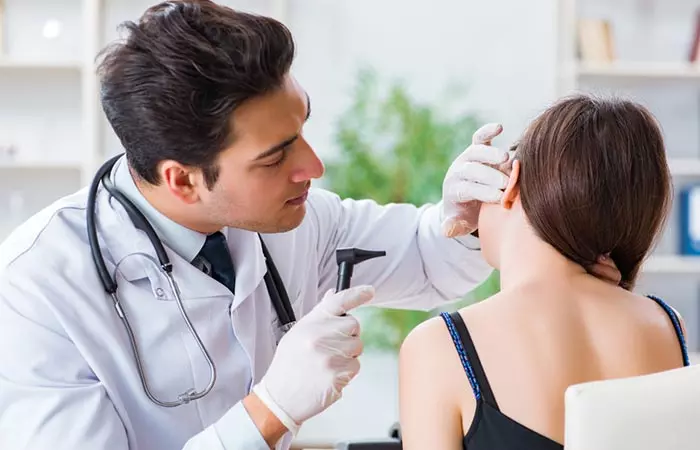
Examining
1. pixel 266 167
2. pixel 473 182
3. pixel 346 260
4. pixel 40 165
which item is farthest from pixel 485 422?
pixel 40 165

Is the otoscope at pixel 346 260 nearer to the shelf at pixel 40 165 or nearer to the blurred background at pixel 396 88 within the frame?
the blurred background at pixel 396 88

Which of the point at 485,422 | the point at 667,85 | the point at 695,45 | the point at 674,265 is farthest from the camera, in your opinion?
the point at 667,85

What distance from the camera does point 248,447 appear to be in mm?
1317

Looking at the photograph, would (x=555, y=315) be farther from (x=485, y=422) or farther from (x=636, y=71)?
(x=636, y=71)

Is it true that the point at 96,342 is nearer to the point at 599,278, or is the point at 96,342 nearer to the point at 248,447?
A: the point at 248,447

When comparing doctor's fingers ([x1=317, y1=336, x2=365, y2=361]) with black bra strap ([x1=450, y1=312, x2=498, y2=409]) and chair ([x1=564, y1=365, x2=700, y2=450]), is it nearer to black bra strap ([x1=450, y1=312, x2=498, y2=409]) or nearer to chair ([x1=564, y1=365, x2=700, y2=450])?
black bra strap ([x1=450, y1=312, x2=498, y2=409])

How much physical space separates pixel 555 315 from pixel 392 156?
252cm

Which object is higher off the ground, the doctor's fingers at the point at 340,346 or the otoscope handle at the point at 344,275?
the otoscope handle at the point at 344,275

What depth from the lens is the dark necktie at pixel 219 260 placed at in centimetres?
158

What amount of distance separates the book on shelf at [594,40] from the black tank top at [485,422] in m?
2.73

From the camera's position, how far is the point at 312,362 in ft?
4.42

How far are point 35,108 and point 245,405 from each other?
273 cm

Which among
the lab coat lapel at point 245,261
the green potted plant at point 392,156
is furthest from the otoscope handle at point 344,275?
the green potted plant at point 392,156

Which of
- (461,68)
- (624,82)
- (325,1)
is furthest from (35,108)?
(624,82)
